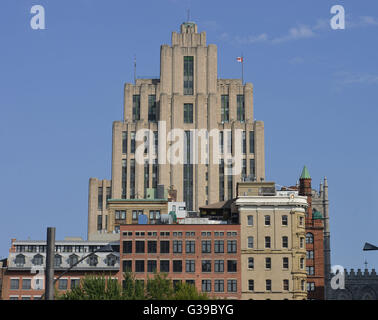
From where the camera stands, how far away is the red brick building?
137m

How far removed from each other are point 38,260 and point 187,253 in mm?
24523

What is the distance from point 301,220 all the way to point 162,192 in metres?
42.8

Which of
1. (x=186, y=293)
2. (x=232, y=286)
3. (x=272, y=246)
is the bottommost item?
(x=186, y=293)

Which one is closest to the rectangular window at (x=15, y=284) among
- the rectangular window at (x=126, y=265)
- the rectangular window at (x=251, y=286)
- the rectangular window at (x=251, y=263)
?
the rectangular window at (x=126, y=265)

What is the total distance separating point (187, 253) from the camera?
453 feet

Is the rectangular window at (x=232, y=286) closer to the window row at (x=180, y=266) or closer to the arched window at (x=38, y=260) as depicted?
the window row at (x=180, y=266)

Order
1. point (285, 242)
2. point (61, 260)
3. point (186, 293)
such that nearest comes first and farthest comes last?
point (186, 293)
point (285, 242)
point (61, 260)

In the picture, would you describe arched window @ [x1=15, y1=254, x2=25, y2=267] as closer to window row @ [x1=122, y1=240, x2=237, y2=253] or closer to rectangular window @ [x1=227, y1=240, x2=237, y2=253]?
window row @ [x1=122, y1=240, x2=237, y2=253]

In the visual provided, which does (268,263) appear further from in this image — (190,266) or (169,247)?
(169,247)

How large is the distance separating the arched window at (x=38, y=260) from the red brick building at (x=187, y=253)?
13590mm

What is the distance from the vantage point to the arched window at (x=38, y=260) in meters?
140

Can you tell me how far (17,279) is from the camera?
453 feet

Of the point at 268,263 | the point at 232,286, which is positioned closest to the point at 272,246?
→ the point at 268,263
